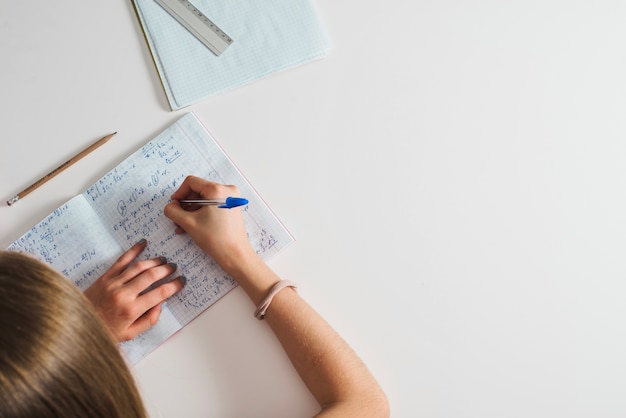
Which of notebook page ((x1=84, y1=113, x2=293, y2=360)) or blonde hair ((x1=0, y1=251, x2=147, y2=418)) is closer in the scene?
blonde hair ((x1=0, y1=251, x2=147, y2=418))

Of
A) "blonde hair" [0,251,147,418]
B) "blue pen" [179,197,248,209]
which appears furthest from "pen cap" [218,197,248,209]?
"blonde hair" [0,251,147,418]

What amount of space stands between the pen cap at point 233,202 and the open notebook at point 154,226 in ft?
0.16

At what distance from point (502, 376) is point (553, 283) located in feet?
0.52

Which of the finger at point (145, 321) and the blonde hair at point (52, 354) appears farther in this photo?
the finger at point (145, 321)

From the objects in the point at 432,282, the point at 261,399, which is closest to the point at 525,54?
the point at 432,282

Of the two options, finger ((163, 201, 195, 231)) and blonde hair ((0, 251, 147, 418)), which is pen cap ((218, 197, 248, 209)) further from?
blonde hair ((0, 251, 147, 418))

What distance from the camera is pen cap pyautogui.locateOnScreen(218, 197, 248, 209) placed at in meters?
0.71

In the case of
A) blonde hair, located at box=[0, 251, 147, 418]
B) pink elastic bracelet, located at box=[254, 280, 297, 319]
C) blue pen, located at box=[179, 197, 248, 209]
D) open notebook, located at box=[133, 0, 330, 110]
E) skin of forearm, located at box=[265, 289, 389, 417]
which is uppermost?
open notebook, located at box=[133, 0, 330, 110]

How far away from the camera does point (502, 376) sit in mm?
757

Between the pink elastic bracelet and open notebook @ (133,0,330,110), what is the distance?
0.99 feet

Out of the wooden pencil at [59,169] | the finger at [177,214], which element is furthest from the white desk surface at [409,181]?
the finger at [177,214]

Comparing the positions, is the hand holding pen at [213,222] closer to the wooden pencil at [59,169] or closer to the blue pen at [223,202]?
the blue pen at [223,202]

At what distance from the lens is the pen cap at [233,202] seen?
2.33 feet

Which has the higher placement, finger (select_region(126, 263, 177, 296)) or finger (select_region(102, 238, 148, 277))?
finger (select_region(102, 238, 148, 277))
